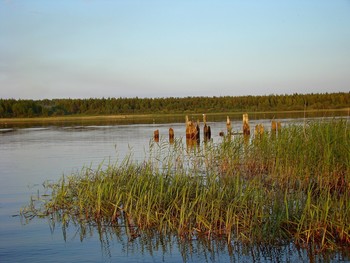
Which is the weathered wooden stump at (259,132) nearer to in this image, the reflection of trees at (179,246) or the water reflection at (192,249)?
the reflection of trees at (179,246)

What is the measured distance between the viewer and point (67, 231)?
32.9 feet

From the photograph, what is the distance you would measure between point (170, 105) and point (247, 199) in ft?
369

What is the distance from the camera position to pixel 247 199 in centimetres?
957

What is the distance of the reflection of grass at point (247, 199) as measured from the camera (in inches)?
330

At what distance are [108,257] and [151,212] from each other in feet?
5.68

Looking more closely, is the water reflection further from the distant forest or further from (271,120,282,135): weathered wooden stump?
the distant forest

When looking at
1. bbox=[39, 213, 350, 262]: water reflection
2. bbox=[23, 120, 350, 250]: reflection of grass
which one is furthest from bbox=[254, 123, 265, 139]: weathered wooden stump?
bbox=[39, 213, 350, 262]: water reflection

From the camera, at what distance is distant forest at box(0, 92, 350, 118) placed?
104750mm

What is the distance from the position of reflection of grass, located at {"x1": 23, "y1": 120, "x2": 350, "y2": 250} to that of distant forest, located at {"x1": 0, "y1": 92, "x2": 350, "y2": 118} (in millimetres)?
90402

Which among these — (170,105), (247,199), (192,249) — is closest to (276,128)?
(247,199)

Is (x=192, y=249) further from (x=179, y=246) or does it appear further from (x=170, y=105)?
(x=170, y=105)

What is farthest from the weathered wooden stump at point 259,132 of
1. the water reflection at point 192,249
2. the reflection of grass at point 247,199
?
the water reflection at point 192,249

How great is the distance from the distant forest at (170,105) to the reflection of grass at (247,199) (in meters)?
90.4

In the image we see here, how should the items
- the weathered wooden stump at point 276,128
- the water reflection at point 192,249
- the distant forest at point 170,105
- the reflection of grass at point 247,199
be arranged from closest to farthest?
the water reflection at point 192,249 → the reflection of grass at point 247,199 → the weathered wooden stump at point 276,128 → the distant forest at point 170,105
